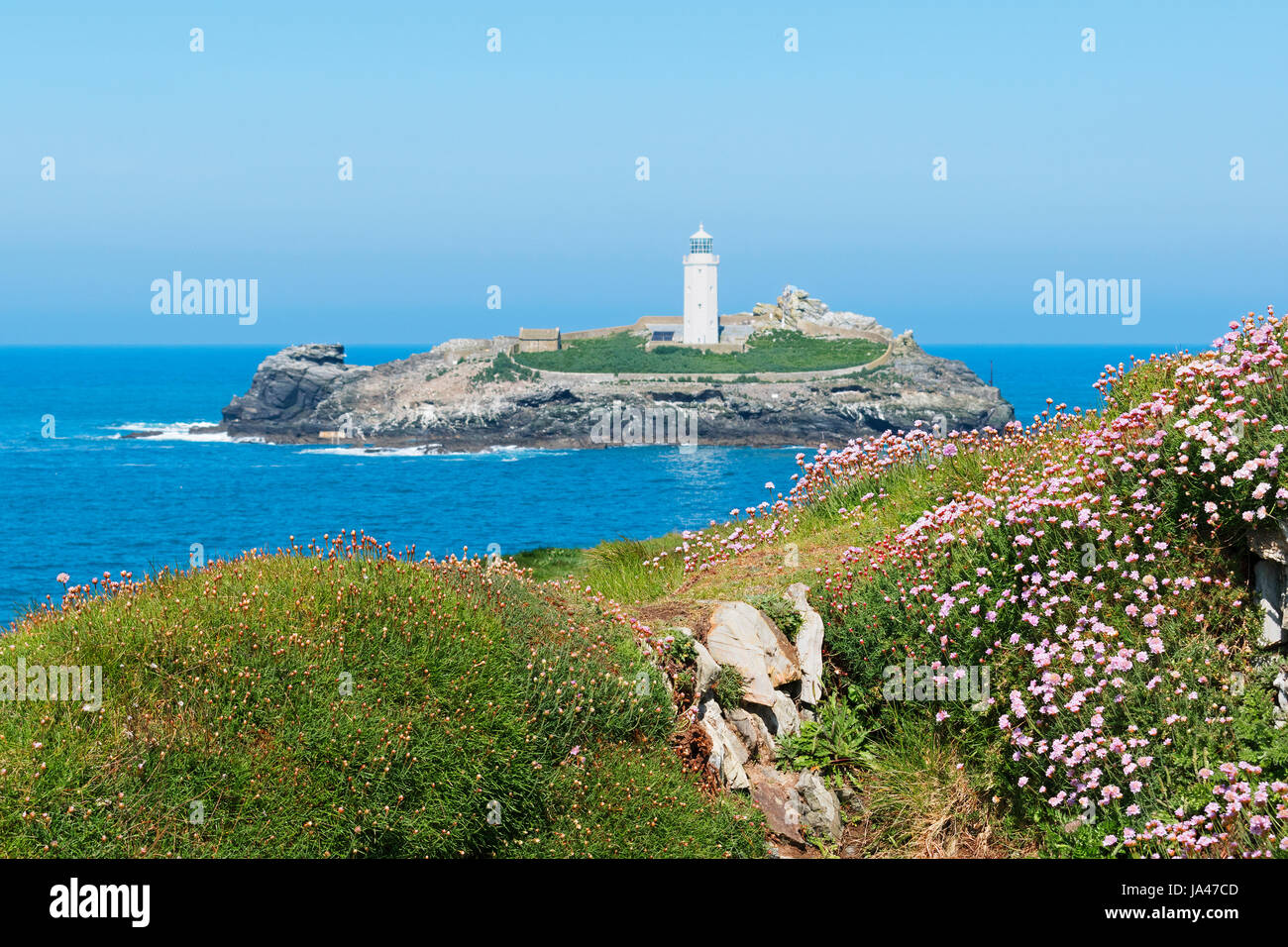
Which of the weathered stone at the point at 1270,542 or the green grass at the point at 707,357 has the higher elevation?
the green grass at the point at 707,357

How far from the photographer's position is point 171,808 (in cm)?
615

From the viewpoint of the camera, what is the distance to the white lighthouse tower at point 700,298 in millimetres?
129500

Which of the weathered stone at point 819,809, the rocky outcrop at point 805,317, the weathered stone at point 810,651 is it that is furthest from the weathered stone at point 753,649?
the rocky outcrop at point 805,317

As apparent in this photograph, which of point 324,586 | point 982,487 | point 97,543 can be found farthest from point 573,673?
point 97,543

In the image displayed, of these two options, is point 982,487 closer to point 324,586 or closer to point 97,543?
point 324,586

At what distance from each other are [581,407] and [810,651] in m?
111

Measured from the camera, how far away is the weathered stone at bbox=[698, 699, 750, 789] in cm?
846

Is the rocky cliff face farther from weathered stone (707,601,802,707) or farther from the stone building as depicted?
weathered stone (707,601,802,707)

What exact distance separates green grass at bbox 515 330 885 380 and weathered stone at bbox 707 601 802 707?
116 m

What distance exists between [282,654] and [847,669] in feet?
17.1

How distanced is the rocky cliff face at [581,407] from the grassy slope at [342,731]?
107817mm

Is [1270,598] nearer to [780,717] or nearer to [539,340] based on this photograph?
[780,717]

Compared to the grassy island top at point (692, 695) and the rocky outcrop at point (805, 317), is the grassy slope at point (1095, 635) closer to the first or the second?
the grassy island top at point (692, 695)

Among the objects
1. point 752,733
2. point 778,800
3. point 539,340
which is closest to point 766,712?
point 752,733
